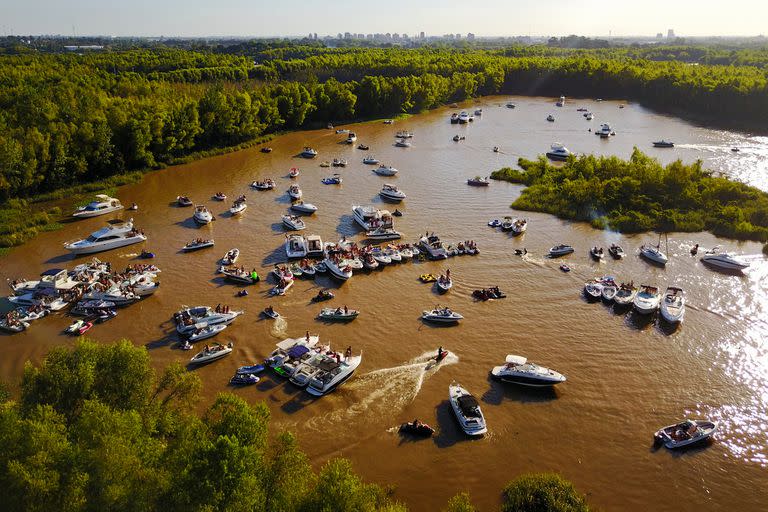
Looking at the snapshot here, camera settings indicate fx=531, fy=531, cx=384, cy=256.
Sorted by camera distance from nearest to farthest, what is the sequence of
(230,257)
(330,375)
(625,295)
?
(330,375)
(625,295)
(230,257)

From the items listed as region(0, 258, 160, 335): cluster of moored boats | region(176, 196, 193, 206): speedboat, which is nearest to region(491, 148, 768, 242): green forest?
region(176, 196, 193, 206): speedboat

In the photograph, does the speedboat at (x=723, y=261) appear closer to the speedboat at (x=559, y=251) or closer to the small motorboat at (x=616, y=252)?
the small motorboat at (x=616, y=252)

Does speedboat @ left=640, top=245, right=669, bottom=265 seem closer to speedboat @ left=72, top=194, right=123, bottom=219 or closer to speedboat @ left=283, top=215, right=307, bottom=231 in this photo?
speedboat @ left=283, top=215, right=307, bottom=231

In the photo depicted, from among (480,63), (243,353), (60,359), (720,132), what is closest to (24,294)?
(243,353)

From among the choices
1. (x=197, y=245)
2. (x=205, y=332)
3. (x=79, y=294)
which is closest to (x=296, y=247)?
(x=197, y=245)

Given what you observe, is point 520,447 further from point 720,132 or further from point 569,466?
point 720,132

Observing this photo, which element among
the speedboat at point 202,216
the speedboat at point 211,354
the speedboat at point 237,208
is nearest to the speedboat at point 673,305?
the speedboat at point 211,354

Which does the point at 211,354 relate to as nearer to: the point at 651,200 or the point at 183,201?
the point at 183,201
